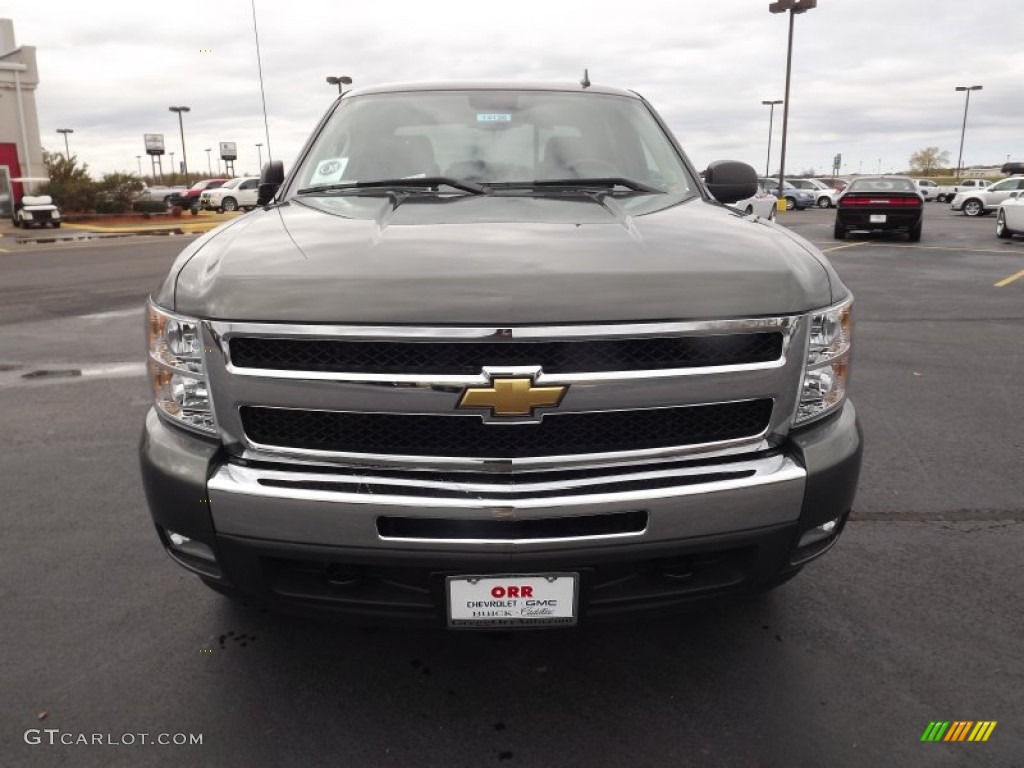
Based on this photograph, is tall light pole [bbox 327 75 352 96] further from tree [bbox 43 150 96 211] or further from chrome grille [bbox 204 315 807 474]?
chrome grille [bbox 204 315 807 474]

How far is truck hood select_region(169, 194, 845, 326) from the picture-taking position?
2.03 m

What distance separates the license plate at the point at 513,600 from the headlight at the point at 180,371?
79 centimetres

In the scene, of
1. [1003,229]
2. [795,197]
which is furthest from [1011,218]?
[795,197]

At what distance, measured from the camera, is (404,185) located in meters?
3.25

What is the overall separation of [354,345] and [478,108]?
208 centimetres

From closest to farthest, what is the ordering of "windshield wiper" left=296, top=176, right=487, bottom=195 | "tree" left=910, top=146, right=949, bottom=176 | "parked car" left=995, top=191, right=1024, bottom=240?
1. "windshield wiper" left=296, top=176, right=487, bottom=195
2. "parked car" left=995, top=191, right=1024, bottom=240
3. "tree" left=910, top=146, right=949, bottom=176

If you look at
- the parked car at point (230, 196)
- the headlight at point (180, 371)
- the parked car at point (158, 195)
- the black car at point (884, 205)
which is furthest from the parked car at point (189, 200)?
the headlight at point (180, 371)

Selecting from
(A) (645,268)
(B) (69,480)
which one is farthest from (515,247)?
(B) (69,480)

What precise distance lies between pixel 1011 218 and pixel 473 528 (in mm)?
22980

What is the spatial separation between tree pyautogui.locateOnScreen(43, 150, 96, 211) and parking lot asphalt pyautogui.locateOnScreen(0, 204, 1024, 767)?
33.7m

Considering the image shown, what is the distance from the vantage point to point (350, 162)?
3520mm

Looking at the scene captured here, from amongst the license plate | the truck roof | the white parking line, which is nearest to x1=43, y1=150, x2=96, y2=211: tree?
the white parking line

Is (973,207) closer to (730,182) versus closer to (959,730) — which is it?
(730,182)

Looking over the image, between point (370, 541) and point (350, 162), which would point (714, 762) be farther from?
point (350, 162)
